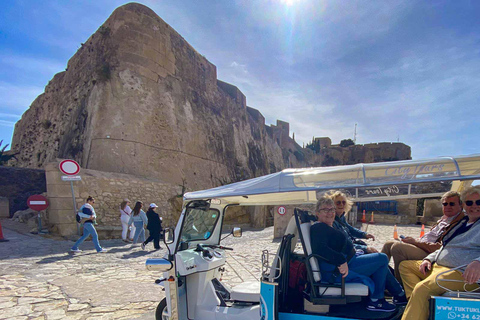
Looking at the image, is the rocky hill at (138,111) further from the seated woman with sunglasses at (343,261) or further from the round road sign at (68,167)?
the seated woman with sunglasses at (343,261)

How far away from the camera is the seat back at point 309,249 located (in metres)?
2.50

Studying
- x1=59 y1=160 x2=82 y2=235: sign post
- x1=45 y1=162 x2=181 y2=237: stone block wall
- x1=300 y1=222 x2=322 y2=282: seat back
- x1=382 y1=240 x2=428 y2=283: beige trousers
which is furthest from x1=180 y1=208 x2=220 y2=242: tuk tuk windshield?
x1=45 y1=162 x2=181 y2=237: stone block wall

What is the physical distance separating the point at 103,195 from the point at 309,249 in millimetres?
9479

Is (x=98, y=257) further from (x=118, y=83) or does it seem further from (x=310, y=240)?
(x=118, y=83)

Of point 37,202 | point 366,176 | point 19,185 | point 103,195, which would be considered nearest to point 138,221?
point 103,195

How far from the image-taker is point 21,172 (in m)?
14.7

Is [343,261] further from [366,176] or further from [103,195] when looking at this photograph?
[103,195]

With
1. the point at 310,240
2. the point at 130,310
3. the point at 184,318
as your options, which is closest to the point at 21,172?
the point at 130,310

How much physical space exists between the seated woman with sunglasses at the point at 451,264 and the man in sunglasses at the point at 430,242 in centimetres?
20

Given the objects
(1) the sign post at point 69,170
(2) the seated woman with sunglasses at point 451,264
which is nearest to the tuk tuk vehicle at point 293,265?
(2) the seated woman with sunglasses at point 451,264

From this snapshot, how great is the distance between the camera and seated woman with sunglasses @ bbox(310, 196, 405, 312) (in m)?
2.48

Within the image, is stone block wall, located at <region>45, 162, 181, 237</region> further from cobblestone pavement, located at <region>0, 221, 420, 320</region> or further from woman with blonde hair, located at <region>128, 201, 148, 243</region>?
woman with blonde hair, located at <region>128, 201, 148, 243</region>

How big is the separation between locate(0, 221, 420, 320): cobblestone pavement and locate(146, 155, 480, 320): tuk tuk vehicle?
0.67 metres

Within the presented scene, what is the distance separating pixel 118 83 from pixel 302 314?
14.5 metres
